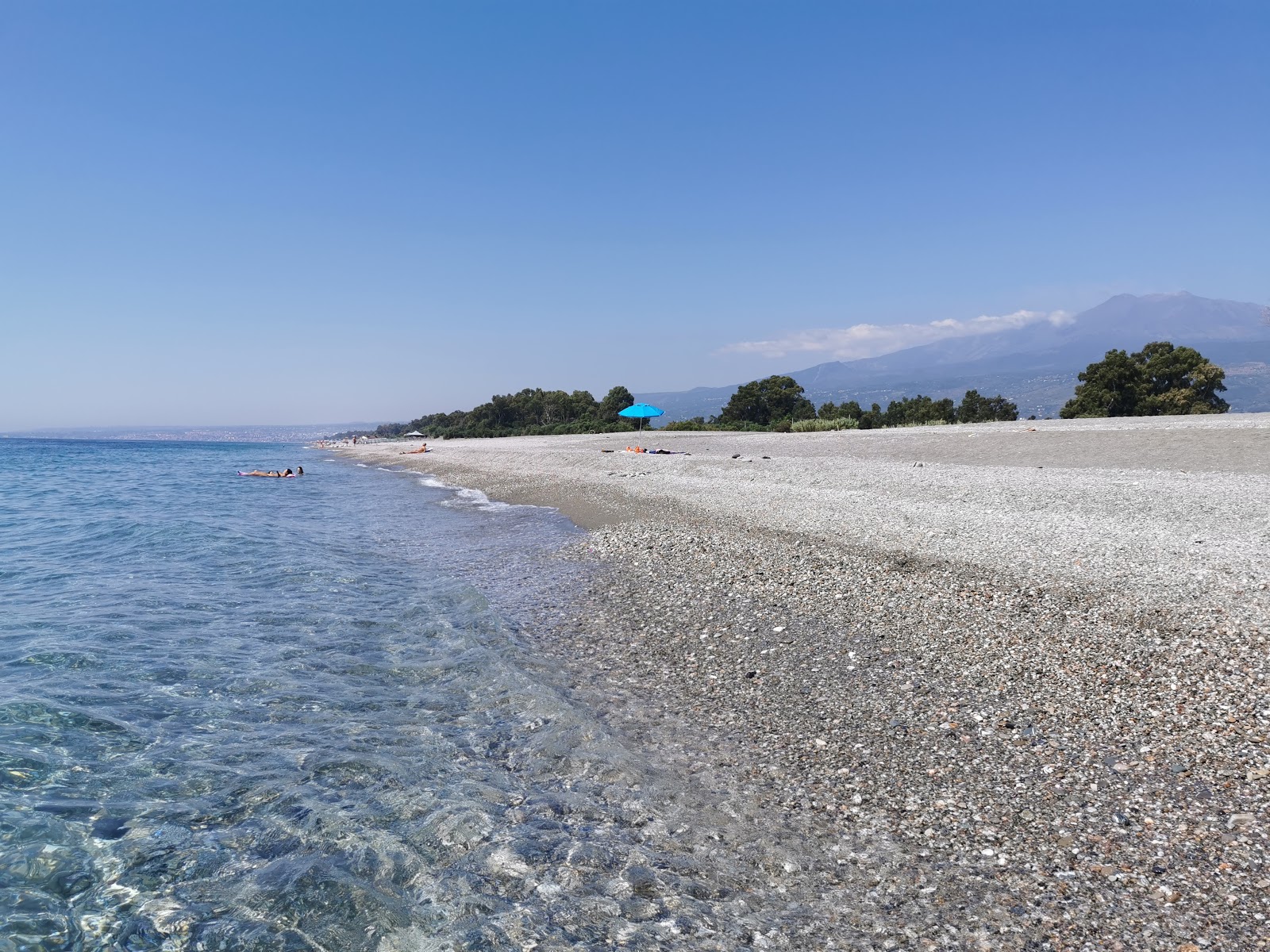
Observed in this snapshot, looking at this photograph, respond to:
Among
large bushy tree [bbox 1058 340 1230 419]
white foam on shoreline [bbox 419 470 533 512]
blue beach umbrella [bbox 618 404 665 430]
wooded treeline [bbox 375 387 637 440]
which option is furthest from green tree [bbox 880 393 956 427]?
white foam on shoreline [bbox 419 470 533 512]

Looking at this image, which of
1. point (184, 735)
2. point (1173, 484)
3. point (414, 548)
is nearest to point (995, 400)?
point (1173, 484)

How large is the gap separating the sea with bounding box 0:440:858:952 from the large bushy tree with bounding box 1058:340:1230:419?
1400 inches

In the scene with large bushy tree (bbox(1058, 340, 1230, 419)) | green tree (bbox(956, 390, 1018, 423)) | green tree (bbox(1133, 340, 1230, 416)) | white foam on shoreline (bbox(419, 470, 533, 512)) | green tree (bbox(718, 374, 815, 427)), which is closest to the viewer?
Result: white foam on shoreline (bbox(419, 470, 533, 512))

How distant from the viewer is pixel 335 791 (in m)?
4.75

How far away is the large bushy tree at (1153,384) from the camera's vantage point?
109 ft

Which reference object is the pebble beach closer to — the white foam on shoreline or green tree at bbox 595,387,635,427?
the white foam on shoreline

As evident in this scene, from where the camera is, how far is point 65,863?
397 cm

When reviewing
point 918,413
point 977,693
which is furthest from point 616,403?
point 977,693

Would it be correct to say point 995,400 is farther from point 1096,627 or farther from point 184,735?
point 184,735

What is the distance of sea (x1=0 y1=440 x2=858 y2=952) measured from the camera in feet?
11.4

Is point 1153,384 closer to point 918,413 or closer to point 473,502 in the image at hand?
point 918,413

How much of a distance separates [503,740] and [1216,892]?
4477 millimetres

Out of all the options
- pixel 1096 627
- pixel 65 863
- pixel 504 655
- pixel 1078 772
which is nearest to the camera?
pixel 65 863

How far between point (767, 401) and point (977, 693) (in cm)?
4598
